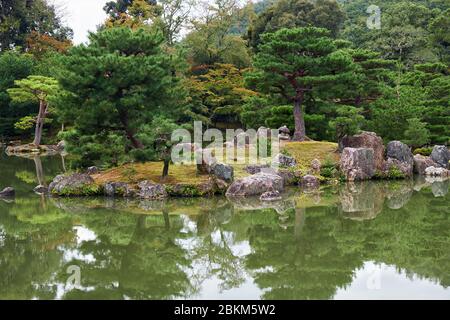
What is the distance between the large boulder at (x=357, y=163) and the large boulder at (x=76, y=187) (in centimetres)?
752

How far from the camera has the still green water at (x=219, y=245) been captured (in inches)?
270

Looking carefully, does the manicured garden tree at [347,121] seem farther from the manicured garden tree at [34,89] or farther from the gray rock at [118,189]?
the manicured garden tree at [34,89]

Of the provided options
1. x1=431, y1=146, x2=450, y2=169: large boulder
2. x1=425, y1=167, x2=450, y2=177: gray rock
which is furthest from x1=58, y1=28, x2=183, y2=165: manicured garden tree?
x1=431, y1=146, x2=450, y2=169: large boulder

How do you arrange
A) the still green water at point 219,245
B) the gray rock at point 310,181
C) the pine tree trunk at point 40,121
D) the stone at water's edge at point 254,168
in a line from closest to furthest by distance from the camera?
the still green water at point 219,245, the stone at water's edge at point 254,168, the gray rock at point 310,181, the pine tree trunk at point 40,121

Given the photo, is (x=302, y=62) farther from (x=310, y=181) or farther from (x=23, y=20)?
(x=23, y=20)

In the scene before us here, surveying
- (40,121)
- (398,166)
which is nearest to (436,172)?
(398,166)

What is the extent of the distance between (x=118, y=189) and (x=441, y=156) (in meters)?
11.2

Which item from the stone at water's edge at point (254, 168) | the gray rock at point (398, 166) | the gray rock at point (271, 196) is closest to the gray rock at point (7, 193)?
the stone at water's edge at point (254, 168)

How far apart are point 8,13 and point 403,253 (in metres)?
35.3

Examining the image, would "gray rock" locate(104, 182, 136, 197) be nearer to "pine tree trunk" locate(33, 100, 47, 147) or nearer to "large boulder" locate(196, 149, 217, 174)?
"large boulder" locate(196, 149, 217, 174)

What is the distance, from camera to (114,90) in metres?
Answer: 12.9

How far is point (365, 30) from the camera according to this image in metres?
37.1

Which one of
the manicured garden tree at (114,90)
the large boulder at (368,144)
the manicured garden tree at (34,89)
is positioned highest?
the manicured garden tree at (34,89)

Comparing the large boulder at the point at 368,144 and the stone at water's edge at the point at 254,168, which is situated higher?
the large boulder at the point at 368,144
